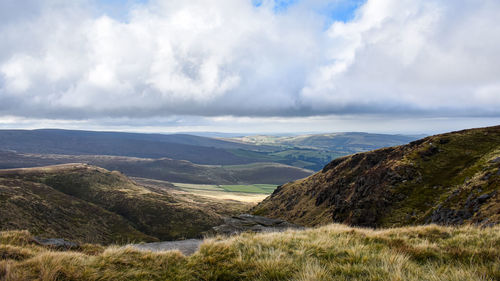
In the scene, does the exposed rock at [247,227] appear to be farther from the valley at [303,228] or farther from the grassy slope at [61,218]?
the grassy slope at [61,218]

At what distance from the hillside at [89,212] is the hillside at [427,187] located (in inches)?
1591

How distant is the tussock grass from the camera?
25.5ft

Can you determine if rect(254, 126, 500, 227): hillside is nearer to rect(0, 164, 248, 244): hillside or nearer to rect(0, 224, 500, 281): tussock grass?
rect(0, 224, 500, 281): tussock grass

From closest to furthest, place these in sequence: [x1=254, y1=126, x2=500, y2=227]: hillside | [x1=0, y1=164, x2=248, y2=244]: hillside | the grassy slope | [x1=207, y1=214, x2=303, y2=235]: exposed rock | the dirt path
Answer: the dirt path
[x1=254, y1=126, x2=500, y2=227]: hillside
[x1=207, y1=214, x2=303, y2=235]: exposed rock
the grassy slope
[x1=0, y1=164, x2=248, y2=244]: hillside

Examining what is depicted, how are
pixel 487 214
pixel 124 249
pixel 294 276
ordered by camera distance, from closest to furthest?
pixel 294 276
pixel 124 249
pixel 487 214

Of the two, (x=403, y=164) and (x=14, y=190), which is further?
(x=14, y=190)

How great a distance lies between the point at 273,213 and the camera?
342 ft

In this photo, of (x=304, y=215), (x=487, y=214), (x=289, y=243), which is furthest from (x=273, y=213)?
(x=289, y=243)

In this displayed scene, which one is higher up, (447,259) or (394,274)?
(394,274)

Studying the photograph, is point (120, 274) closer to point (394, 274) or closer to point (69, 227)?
point (394, 274)

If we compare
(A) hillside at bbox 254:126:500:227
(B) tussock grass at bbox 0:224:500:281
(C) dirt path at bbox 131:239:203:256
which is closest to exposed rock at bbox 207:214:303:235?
(A) hillside at bbox 254:126:500:227

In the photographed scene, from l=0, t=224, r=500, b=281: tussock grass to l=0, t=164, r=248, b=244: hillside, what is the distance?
46.7 m

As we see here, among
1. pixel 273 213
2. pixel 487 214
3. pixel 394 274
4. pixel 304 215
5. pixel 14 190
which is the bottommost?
pixel 273 213

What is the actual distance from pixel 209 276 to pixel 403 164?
6107 cm
